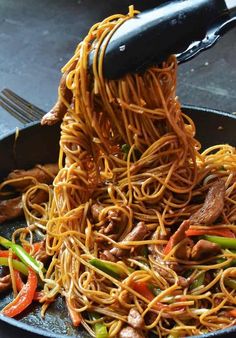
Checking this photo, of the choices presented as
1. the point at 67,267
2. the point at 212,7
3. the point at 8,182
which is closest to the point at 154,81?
the point at 212,7

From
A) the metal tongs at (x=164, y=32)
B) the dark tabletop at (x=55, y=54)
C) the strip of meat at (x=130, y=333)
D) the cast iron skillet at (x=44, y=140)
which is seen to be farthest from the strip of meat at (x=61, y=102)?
the dark tabletop at (x=55, y=54)

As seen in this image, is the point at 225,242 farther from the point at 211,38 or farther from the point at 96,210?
the point at 211,38

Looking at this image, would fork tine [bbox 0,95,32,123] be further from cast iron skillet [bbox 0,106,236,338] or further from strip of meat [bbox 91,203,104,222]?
strip of meat [bbox 91,203,104,222]

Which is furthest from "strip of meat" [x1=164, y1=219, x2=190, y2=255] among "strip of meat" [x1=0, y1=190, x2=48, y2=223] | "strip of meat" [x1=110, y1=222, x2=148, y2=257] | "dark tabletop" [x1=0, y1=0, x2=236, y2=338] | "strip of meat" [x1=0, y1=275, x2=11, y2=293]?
"dark tabletop" [x1=0, y1=0, x2=236, y2=338]

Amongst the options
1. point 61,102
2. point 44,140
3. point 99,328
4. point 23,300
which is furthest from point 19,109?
point 99,328

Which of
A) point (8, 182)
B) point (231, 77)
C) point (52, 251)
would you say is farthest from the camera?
point (231, 77)

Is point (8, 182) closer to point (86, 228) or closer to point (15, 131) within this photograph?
point (15, 131)
